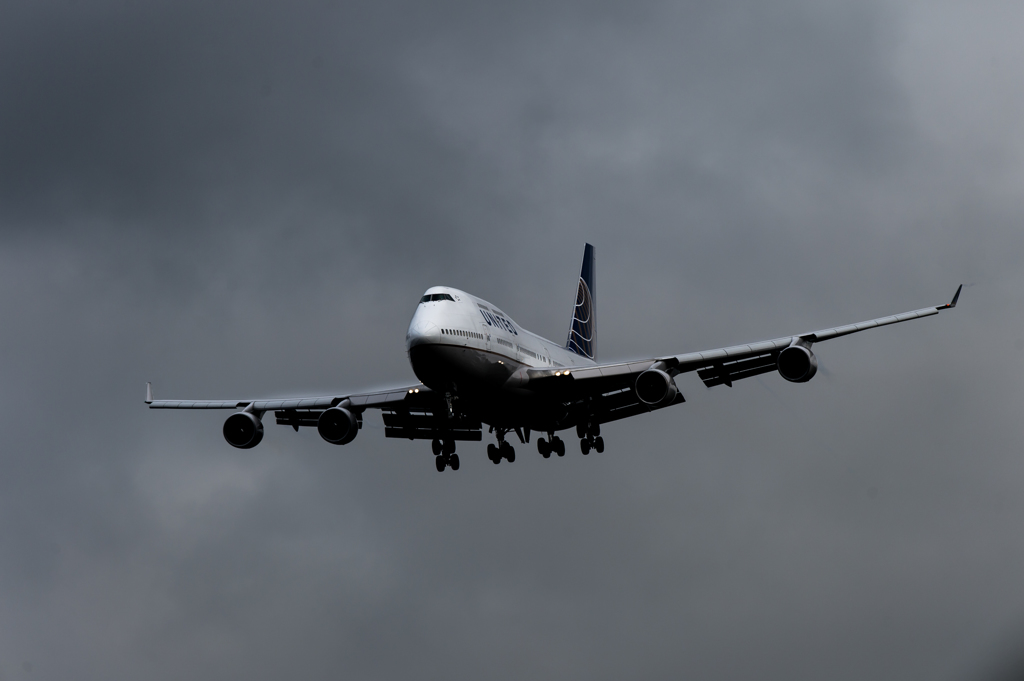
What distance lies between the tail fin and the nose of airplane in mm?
27258

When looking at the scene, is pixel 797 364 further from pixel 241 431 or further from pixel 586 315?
pixel 586 315

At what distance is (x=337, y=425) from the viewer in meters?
48.8

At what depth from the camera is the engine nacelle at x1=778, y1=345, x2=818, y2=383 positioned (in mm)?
41812

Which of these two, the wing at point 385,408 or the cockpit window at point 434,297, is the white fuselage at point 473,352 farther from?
the wing at point 385,408

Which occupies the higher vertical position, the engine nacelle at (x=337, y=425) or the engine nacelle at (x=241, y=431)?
the engine nacelle at (x=241, y=431)

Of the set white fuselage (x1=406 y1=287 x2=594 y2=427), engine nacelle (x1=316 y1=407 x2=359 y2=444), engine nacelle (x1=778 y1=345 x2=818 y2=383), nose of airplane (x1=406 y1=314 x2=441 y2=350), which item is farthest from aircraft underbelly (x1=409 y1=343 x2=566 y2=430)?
engine nacelle (x1=778 y1=345 x2=818 y2=383)

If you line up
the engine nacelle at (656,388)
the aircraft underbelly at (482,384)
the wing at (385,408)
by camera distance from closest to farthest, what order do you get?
the aircraft underbelly at (482,384), the engine nacelle at (656,388), the wing at (385,408)

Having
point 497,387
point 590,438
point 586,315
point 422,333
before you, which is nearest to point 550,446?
point 590,438

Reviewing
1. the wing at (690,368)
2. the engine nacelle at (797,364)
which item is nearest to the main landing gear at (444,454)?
the wing at (690,368)

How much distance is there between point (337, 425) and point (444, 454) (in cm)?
608

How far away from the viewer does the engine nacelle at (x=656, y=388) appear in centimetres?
4325

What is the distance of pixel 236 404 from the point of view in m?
53.0

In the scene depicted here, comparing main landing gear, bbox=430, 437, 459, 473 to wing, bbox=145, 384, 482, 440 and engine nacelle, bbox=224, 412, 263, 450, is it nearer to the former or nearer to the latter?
wing, bbox=145, 384, 482, 440

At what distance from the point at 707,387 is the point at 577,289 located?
29.0 m
